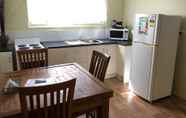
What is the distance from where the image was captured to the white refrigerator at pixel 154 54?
9.04 feet

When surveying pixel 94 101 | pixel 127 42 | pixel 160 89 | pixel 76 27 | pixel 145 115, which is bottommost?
pixel 145 115

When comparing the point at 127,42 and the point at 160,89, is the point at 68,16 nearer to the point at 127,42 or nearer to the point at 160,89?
the point at 127,42

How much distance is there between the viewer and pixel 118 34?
13.0ft

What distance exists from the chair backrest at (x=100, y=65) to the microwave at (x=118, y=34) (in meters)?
1.81

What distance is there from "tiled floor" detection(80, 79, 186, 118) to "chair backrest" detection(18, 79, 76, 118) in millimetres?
1410

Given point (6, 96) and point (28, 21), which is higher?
point (28, 21)

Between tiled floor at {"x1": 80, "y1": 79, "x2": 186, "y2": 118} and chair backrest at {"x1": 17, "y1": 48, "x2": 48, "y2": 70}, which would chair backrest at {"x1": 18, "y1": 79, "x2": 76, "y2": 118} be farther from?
tiled floor at {"x1": 80, "y1": 79, "x2": 186, "y2": 118}

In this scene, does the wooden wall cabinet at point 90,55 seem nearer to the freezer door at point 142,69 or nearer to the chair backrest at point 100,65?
the freezer door at point 142,69

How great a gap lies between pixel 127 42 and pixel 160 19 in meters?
1.16

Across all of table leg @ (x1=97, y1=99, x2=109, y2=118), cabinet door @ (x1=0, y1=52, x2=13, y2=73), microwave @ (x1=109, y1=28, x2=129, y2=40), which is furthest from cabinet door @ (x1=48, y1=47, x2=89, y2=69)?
table leg @ (x1=97, y1=99, x2=109, y2=118)

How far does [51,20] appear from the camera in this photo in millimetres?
3652

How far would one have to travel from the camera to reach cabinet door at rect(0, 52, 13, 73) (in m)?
2.92

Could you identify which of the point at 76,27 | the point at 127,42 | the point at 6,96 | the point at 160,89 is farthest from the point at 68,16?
the point at 6,96

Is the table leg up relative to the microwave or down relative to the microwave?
down
